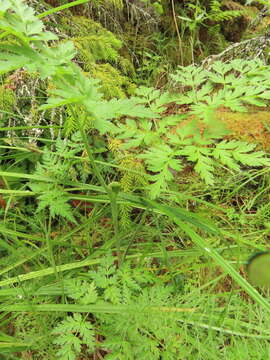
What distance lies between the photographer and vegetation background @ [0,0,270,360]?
101cm

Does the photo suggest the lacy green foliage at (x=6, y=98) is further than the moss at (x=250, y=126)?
No

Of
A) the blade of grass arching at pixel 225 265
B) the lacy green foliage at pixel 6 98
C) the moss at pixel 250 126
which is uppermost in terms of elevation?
the lacy green foliage at pixel 6 98

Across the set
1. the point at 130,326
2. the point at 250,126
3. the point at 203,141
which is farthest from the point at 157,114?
the point at 250,126

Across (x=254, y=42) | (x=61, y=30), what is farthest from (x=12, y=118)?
(x=254, y=42)

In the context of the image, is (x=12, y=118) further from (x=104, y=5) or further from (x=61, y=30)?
(x=104, y=5)

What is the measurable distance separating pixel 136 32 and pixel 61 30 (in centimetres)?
85

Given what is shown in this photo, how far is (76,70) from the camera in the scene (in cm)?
84

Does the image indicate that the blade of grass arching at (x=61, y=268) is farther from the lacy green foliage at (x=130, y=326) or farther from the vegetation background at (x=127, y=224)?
the lacy green foliage at (x=130, y=326)

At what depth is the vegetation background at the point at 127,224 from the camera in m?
1.01

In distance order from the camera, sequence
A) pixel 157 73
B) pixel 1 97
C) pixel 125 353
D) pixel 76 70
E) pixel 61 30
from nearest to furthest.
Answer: pixel 76 70
pixel 125 353
pixel 1 97
pixel 61 30
pixel 157 73

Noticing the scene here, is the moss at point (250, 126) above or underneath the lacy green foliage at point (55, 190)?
underneath

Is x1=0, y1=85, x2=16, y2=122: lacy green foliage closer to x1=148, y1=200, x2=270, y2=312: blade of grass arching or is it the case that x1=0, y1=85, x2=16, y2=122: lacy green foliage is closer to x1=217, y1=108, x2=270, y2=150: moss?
x1=148, y1=200, x2=270, y2=312: blade of grass arching

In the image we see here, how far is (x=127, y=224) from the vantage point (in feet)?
5.16

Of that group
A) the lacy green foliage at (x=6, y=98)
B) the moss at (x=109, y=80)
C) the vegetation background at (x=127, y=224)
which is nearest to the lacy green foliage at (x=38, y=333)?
the vegetation background at (x=127, y=224)
